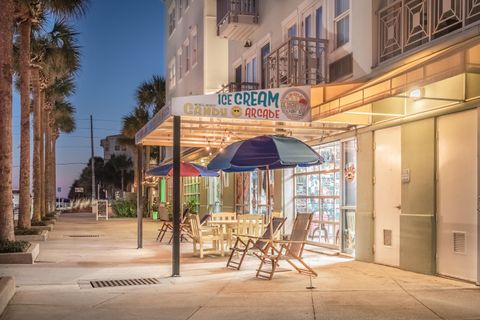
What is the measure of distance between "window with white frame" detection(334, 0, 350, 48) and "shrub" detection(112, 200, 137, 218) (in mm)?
25988

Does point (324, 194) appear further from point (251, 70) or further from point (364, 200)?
point (251, 70)

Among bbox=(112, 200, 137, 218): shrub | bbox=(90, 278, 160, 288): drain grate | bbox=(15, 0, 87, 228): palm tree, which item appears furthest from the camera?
bbox=(112, 200, 137, 218): shrub

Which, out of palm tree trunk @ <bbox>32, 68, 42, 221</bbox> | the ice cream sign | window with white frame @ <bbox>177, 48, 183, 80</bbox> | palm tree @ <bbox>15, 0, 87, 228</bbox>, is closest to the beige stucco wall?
the ice cream sign

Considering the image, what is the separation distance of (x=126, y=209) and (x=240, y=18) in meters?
22.0

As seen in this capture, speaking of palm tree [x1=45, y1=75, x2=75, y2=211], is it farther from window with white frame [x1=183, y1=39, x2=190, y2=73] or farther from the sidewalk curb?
the sidewalk curb

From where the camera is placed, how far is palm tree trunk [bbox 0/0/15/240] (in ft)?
44.2

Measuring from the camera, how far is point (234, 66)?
21.1 metres

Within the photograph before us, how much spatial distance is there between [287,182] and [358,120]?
4.55 meters

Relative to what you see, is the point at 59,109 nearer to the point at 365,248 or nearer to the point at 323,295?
the point at 365,248

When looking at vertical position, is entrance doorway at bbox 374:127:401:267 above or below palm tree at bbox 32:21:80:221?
below

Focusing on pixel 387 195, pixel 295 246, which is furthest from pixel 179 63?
pixel 295 246

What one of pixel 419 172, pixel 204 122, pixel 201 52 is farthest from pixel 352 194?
pixel 201 52

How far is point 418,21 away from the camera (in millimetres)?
10734

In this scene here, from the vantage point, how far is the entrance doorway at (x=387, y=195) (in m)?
11.2
